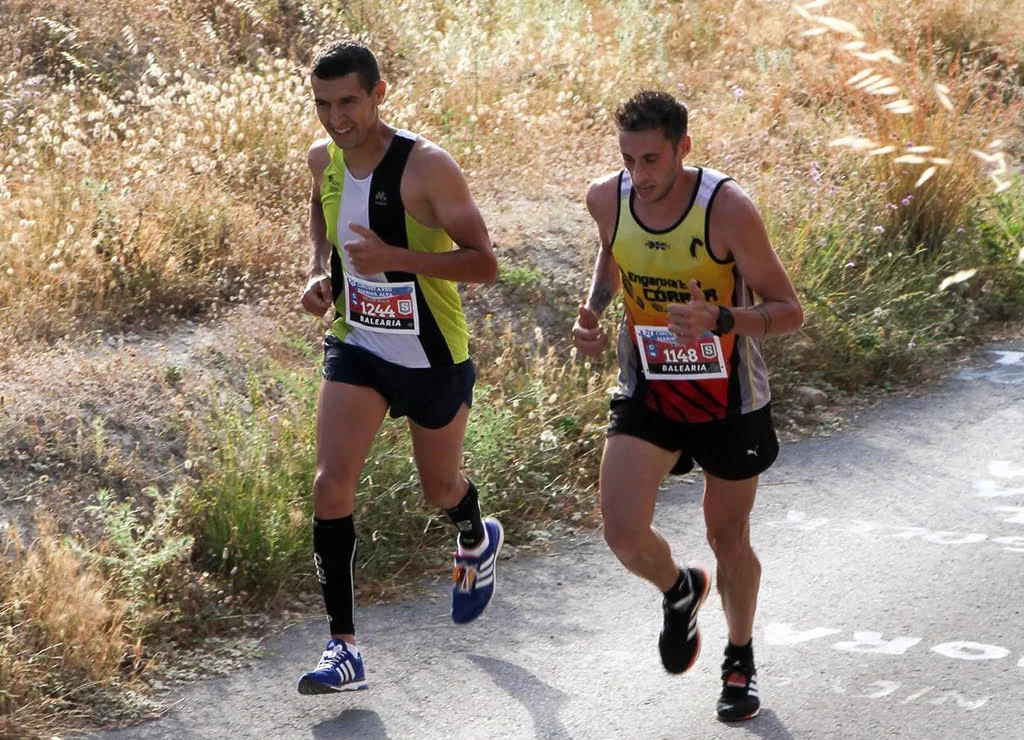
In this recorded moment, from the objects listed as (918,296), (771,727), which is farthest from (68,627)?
(918,296)

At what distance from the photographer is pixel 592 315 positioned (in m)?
4.30

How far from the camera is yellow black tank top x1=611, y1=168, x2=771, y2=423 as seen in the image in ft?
13.2

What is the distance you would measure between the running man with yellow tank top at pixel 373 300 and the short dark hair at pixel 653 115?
0.71 m

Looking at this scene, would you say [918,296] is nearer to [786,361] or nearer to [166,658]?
[786,361]

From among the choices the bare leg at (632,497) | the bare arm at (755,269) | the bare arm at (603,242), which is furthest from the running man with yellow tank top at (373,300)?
the bare arm at (755,269)

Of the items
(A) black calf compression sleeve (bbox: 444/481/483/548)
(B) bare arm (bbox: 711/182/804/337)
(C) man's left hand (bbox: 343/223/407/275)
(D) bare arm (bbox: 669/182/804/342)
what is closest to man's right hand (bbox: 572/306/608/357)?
(D) bare arm (bbox: 669/182/804/342)

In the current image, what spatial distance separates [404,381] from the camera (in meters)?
4.62

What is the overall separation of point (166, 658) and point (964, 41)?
980cm

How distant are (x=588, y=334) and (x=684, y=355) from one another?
30 cm

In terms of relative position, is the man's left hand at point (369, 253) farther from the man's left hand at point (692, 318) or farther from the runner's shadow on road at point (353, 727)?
the runner's shadow on road at point (353, 727)

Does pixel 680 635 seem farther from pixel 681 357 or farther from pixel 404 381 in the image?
pixel 404 381

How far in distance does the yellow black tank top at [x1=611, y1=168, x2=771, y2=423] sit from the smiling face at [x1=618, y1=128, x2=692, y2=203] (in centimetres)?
9

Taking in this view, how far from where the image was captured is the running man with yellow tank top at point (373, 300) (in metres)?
4.44

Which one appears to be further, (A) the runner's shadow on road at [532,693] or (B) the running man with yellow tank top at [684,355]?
(A) the runner's shadow on road at [532,693]
